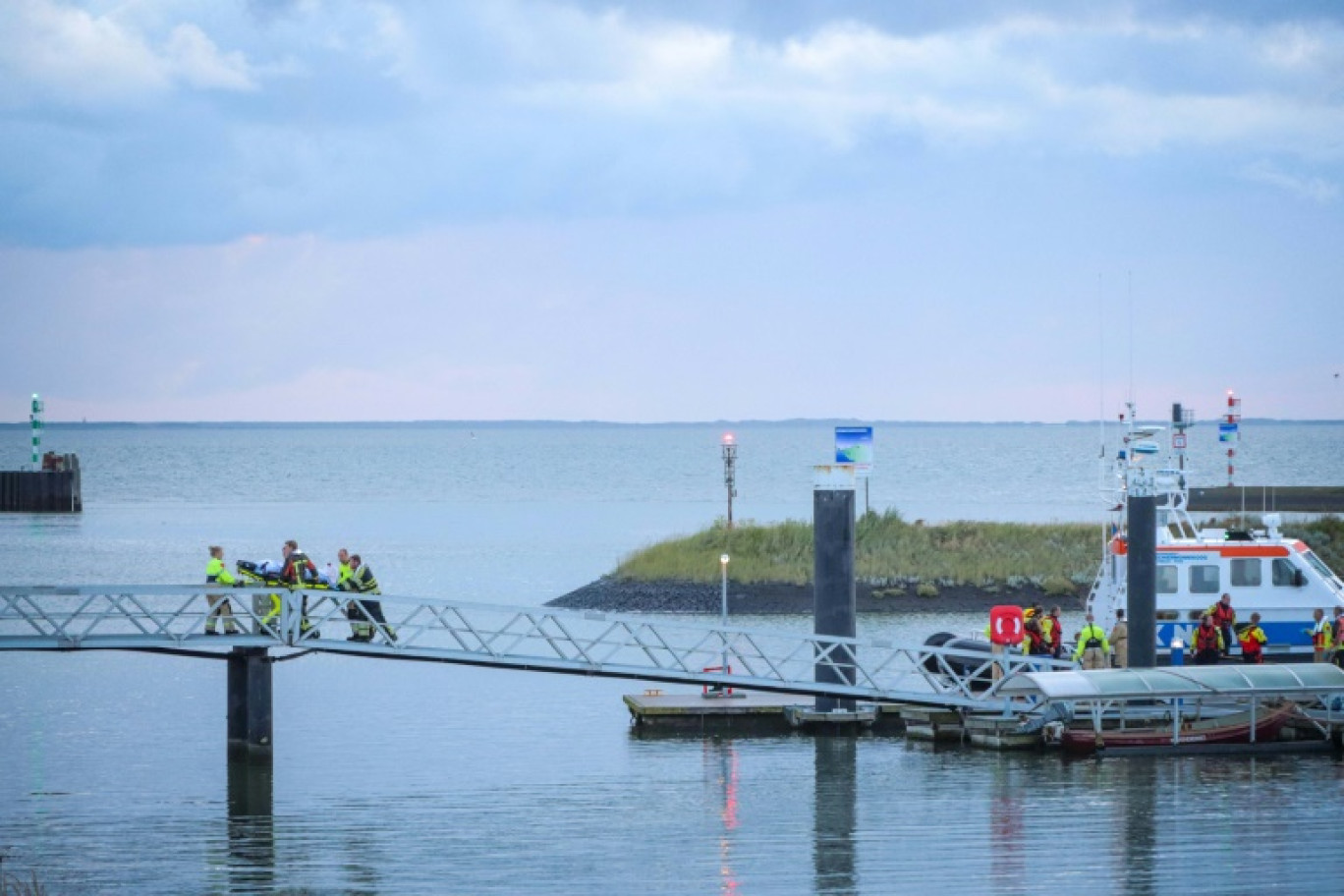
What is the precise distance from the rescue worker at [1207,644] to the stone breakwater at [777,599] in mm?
23535

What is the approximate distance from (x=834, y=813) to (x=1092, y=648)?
24.7ft

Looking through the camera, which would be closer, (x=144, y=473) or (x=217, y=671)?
(x=217, y=671)

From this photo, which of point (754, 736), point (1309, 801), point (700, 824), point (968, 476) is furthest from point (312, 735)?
point (968, 476)

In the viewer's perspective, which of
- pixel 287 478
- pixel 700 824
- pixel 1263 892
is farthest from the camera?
pixel 287 478

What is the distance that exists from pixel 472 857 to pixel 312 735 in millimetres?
11689

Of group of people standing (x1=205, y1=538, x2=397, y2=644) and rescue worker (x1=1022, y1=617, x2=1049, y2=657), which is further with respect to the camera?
rescue worker (x1=1022, y1=617, x2=1049, y2=657)

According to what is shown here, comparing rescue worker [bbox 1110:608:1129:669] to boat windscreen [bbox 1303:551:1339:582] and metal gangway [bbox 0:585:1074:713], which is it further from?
boat windscreen [bbox 1303:551:1339:582]

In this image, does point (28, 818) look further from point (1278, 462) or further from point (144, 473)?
point (144, 473)

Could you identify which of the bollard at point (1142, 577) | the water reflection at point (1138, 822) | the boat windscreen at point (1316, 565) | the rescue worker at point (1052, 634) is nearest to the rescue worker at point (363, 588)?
the rescue worker at point (1052, 634)

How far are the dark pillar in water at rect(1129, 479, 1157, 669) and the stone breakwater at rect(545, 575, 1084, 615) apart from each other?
24.2 metres

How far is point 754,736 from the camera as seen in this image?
32.0 meters

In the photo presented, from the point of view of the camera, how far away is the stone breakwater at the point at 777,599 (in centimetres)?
5609

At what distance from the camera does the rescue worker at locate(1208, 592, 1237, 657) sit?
103 ft

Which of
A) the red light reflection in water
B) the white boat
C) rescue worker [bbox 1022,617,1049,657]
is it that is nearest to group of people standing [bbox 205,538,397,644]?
the red light reflection in water
